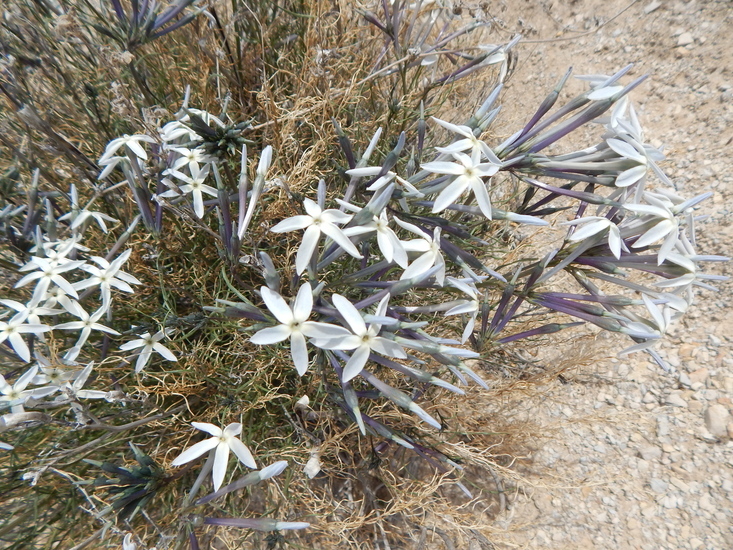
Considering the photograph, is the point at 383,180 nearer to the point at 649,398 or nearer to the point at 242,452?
the point at 242,452

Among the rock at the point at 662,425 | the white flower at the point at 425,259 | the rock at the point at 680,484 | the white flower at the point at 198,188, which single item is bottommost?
the rock at the point at 680,484

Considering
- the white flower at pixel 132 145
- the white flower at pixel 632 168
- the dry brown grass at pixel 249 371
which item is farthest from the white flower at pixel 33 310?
the white flower at pixel 632 168

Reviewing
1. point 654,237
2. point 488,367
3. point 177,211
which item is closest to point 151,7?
point 177,211

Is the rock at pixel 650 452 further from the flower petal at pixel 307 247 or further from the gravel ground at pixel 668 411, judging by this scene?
the flower petal at pixel 307 247

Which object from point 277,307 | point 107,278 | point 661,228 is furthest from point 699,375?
point 107,278

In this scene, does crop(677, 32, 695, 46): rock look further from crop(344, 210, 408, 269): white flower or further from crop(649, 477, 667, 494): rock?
crop(344, 210, 408, 269): white flower

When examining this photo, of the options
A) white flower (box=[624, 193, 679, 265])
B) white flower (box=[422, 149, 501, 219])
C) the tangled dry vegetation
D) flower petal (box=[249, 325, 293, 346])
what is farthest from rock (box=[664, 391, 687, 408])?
flower petal (box=[249, 325, 293, 346])
